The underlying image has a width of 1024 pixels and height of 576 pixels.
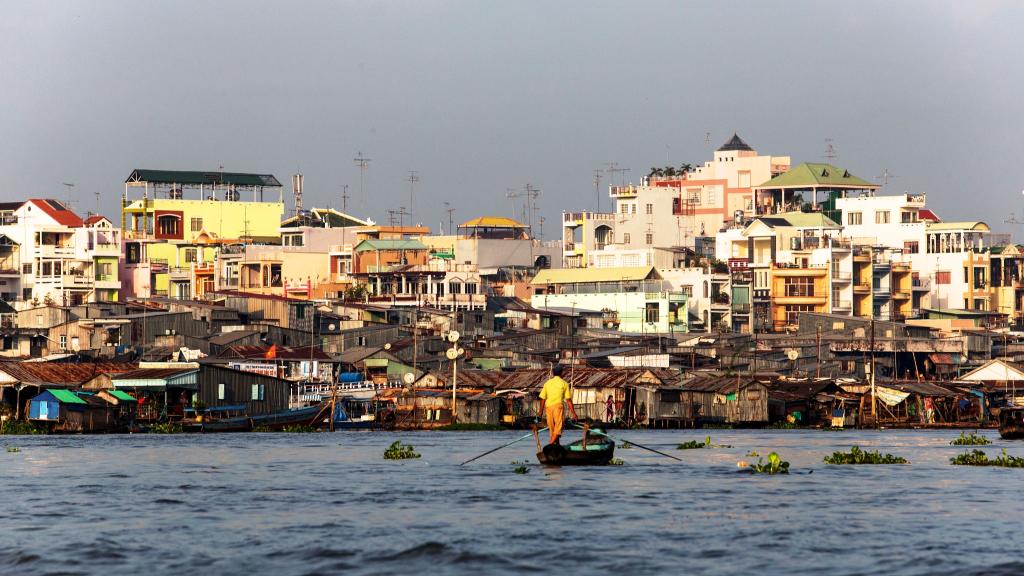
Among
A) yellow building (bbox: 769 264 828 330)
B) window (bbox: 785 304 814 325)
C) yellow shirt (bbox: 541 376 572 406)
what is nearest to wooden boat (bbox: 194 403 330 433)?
yellow shirt (bbox: 541 376 572 406)

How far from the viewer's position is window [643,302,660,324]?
323ft

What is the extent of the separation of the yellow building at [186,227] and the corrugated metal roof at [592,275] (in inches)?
871

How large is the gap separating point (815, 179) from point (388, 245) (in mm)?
35557

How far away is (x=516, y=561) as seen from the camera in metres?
19.9

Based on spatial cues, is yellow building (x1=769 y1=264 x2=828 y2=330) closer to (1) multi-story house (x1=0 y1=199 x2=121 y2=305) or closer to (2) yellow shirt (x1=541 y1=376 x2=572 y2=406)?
(1) multi-story house (x1=0 y1=199 x2=121 y2=305)

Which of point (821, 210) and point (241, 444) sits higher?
point (821, 210)

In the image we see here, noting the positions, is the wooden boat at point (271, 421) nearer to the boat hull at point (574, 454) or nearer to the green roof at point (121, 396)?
the green roof at point (121, 396)

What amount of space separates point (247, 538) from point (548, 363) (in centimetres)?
5803

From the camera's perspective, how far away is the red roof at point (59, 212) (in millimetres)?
102188

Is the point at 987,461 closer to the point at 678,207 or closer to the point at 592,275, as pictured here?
the point at 592,275


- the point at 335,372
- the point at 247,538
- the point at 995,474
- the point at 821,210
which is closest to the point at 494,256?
the point at 821,210

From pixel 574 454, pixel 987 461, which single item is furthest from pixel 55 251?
pixel 987 461

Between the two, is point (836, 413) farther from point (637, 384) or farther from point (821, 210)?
point (821, 210)

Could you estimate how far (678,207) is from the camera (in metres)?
128
